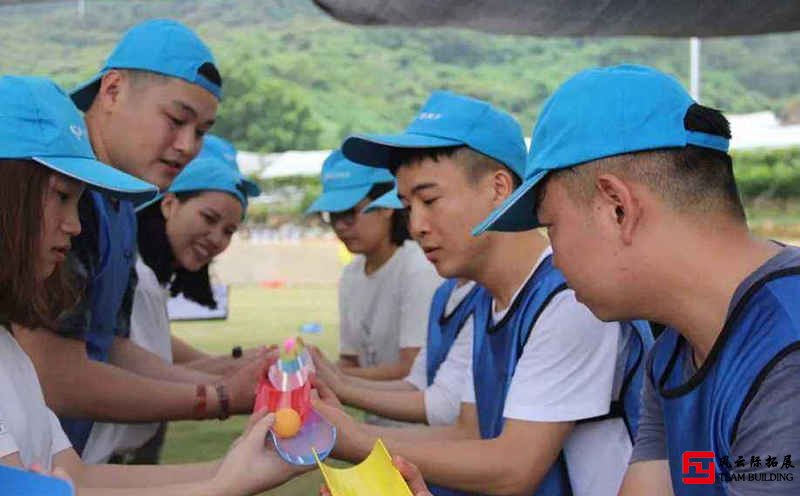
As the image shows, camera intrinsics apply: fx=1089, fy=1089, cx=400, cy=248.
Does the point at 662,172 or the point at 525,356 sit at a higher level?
the point at 662,172

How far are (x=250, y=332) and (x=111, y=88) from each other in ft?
22.7

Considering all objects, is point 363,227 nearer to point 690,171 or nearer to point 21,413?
point 21,413

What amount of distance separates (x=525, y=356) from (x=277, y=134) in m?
29.7

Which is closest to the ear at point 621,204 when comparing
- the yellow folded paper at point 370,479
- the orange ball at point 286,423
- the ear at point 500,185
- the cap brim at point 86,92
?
the yellow folded paper at point 370,479

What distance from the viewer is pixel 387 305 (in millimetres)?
3811

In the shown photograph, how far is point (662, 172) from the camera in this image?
57.1 inches

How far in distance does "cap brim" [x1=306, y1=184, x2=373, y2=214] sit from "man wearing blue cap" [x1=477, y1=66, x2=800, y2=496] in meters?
2.27

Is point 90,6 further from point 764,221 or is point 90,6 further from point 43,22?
point 764,221

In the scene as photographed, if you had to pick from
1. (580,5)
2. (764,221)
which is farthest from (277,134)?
(580,5)

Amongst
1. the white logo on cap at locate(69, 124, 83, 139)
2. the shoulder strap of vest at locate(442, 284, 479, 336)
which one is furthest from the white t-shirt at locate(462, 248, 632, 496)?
the white logo on cap at locate(69, 124, 83, 139)

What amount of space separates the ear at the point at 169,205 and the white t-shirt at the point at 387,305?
74cm

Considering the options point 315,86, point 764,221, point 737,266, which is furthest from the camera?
point 315,86

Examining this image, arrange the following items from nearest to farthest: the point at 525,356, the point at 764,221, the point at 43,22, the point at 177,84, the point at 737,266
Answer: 1. the point at 737,266
2. the point at 525,356
3. the point at 177,84
4. the point at 764,221
5. the point at 43,22

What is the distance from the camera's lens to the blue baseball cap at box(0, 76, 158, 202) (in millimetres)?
1703
